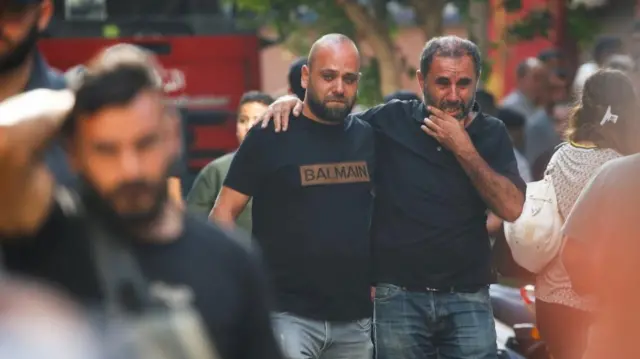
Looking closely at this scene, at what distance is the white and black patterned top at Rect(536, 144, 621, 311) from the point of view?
5.85 meters

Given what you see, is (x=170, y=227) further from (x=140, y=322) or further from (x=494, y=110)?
(x=494, y=110)

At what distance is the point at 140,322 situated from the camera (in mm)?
1619

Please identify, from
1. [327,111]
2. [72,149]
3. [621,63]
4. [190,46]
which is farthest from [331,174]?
[190,46]

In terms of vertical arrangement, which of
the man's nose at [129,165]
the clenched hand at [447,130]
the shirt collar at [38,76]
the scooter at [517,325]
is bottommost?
the scooter at [517,325]

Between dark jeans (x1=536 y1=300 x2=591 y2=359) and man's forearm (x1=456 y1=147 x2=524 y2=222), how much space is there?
0.68 meters

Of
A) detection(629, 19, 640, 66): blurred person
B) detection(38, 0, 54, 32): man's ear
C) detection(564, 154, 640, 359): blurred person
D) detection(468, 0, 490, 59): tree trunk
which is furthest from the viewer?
detection(468, 0, 490, 59): tree trunk

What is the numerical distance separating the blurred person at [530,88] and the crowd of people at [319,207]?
4.17 m

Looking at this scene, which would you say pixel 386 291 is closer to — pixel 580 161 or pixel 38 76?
pixel 580 161

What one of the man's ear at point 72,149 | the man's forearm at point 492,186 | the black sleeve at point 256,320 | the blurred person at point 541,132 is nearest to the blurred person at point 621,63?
the blurred person at point 541,132

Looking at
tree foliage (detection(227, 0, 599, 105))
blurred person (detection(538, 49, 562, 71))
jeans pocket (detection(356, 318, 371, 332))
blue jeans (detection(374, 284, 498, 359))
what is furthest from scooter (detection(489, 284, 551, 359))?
blurred person (detection(538, 49, 562, 71))

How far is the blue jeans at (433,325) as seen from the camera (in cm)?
559

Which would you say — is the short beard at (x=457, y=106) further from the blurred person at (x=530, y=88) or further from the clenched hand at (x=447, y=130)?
the blurred person at (x=530, y=88)

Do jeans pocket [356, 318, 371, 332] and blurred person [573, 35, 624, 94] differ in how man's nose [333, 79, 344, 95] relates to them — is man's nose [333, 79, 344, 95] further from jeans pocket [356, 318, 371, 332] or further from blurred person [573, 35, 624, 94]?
blurred person [573, 35, 624, 94]

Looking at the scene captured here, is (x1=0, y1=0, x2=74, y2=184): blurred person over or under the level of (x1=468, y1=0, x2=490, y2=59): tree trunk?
over
